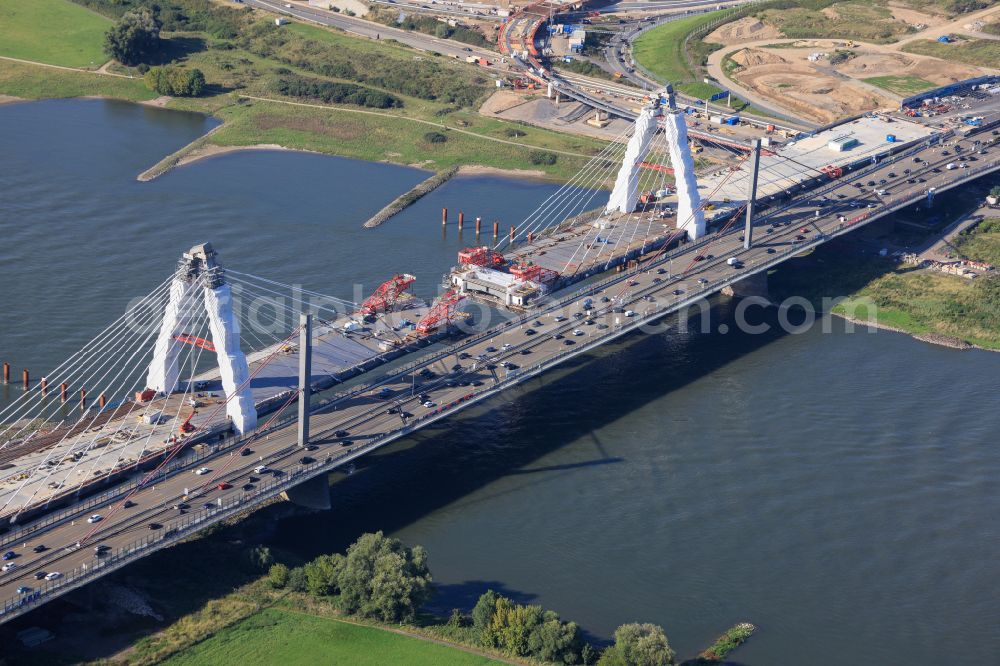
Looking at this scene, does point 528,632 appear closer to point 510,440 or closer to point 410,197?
point 510,440

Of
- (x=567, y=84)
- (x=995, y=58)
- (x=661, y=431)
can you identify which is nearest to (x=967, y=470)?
(x=661, y=431)

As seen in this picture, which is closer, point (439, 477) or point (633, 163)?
point (439, 477)

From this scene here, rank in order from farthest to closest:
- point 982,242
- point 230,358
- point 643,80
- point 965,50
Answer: point 965,50 < point 643,80 < point 982,242 < point 230,358

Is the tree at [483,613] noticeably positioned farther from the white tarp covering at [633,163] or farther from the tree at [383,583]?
the white tarp covering at [633,163]

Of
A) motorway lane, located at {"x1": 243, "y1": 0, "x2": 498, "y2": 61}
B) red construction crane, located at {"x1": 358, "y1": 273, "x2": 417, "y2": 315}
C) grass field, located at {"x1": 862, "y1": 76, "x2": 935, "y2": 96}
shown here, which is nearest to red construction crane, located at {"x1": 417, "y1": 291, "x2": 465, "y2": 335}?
red construction crane, located at {"x1": 358, "y1": 273, "x2": 417, "y2": 315}

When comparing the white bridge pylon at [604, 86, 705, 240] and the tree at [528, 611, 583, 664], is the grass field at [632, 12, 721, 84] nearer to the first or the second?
the white bridge pylon at [604, 86, 705, 240]

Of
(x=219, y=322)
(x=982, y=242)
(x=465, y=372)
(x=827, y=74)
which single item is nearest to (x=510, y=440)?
(x=465, y=372)

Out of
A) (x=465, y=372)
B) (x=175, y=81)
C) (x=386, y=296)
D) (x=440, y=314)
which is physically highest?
(x=175, y=81)

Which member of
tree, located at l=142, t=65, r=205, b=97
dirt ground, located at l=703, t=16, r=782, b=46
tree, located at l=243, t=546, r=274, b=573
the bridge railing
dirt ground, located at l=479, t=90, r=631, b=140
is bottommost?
tree, located at l=243, t=546, r=274, b=573
